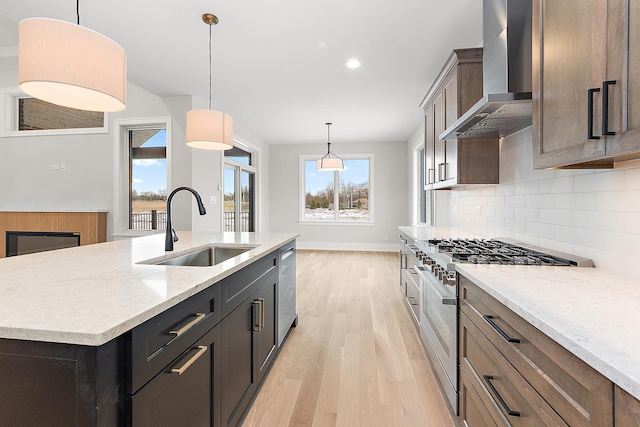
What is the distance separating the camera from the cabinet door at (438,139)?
9.72 ft

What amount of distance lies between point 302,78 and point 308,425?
3410 millimetres

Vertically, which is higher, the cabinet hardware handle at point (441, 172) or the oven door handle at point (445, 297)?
the cabinet hardware handle at point (441, 172)

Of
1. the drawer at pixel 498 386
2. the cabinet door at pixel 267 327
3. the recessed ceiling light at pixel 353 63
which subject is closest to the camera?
Result: the drawer at pixel 498 386

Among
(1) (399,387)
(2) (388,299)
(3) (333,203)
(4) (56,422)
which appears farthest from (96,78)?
(3) (333,203)

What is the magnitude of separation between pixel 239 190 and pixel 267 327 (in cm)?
469

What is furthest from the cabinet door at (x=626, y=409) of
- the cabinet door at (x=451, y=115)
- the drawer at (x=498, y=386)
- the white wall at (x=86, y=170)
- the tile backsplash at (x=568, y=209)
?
the white wall at (x=86, y=170)

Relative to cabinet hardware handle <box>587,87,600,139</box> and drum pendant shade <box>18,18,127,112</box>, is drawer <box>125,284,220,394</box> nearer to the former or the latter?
→ drum pendant shade <box>18,18,127,112</box>

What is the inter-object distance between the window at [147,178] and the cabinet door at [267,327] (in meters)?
3.13

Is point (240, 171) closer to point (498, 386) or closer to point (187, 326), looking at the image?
point (187, 326)

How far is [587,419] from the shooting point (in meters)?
0.70

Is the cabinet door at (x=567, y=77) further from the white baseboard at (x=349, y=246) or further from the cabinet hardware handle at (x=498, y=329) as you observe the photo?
the white baseboard at (x=349, y=246)

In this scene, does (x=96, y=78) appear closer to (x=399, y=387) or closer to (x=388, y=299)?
(x=399, y=387)

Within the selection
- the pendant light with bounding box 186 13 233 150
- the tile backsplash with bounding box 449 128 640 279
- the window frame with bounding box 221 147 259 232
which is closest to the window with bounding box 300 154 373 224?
the window frame with bounding box 221 147 259 232

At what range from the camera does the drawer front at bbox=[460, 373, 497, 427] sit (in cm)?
126
